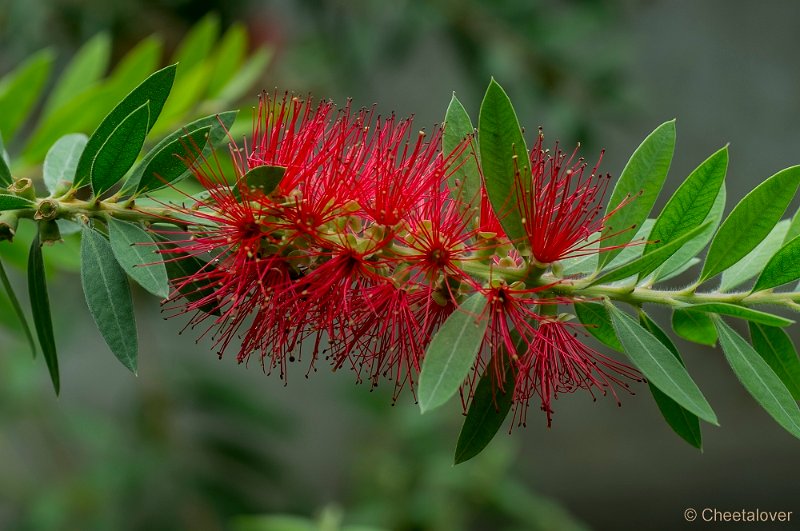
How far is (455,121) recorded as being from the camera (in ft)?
3.15

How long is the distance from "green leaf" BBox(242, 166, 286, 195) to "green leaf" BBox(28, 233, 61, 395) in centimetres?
25

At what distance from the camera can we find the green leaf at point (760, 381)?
90 centimetres

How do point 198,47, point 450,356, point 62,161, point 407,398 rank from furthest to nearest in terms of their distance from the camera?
point 407,398 < point 198,47 < point 62,161 < point 450,356

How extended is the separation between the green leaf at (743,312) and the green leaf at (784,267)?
5 cm

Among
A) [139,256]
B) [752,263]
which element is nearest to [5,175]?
[139,256]

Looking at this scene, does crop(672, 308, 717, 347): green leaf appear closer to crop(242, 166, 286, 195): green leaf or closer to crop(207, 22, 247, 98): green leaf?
crop(242, 166, 286, 195): green leaf

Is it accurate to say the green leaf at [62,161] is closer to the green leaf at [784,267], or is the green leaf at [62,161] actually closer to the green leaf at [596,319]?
the green leaf at [596,319]

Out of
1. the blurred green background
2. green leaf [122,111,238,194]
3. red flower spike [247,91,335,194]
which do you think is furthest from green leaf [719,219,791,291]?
the blurred green background

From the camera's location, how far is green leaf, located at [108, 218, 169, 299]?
0.89m

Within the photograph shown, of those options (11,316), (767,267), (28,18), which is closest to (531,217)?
(767,267)

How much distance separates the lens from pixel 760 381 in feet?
3.01

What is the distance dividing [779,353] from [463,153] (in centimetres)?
43

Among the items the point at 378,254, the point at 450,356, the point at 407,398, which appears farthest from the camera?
the point at 407,398

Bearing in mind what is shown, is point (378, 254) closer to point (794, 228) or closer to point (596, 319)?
point (596, 319)
